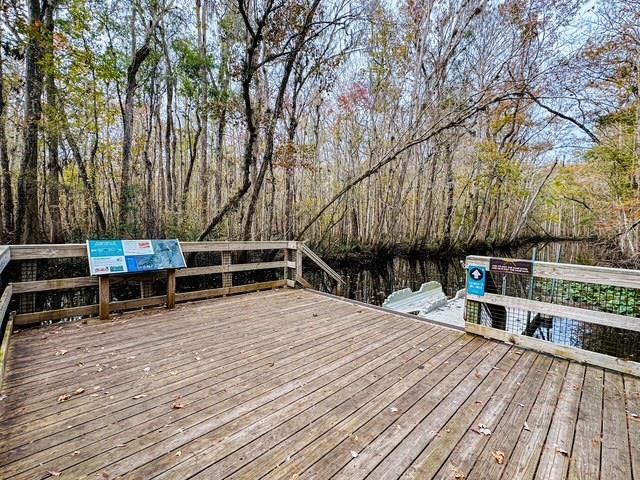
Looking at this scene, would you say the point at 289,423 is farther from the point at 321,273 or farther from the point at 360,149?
the point at 360,149

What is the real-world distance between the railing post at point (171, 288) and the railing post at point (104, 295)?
708 mm

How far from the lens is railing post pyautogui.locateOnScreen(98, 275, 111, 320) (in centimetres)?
370

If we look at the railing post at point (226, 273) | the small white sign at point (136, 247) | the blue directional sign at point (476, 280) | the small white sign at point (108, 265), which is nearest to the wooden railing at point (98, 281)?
the railing post at point (226, 273)

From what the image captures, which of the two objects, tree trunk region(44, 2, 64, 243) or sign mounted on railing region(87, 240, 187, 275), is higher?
tree trunk region(44, 2, 64, 243)

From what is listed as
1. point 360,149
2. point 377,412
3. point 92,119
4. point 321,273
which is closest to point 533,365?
point 377,412

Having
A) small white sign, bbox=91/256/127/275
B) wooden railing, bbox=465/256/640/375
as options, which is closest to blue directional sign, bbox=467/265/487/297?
wooden railing, bbox=465/256/640/375

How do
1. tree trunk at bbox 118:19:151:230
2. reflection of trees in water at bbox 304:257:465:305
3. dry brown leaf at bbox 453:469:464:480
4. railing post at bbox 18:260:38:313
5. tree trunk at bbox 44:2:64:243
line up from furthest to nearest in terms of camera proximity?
reflection of trees in water at bbox 304:257:465:305 → tree trunk at bbox 118:19:151:230 → tree trunk at bbox 44:2:64:243 → railing post at bbox 18:260:38:313 → dry brown leaf at bbox 453:469:464:480

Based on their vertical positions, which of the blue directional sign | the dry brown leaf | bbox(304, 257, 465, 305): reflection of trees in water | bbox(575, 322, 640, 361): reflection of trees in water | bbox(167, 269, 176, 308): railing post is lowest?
bbox(575, 322, 640, 361): reflection of trees in water

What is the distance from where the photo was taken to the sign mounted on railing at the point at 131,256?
12.0ft

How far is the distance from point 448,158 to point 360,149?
4719 millimetres

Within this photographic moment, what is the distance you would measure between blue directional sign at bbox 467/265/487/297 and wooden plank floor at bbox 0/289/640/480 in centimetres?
55

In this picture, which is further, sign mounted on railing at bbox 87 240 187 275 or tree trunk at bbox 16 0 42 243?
tree trunk at bbox 16 0 42 243

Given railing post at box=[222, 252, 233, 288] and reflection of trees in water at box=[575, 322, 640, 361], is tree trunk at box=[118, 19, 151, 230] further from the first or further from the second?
reflection of trees in water at box=[575, 322, 640, 361]

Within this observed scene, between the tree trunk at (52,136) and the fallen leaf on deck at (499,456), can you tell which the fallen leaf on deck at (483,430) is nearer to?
the fallen leaf on deck at (499,456)
